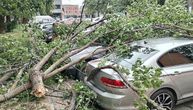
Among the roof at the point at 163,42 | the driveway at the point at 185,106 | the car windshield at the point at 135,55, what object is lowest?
the driveway at the point at 185,106

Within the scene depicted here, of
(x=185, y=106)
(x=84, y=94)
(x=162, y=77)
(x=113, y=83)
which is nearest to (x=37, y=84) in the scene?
(x=84, y=94)

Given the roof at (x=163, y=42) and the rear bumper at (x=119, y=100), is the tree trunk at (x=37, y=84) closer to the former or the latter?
the rear bumper at (x=119, y=100)

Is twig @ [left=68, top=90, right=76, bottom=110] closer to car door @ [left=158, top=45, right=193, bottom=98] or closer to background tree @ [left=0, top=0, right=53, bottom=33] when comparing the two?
car door @ [left=158, top=45, right=193, bottom=98]

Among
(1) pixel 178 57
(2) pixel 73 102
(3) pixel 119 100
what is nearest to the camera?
(2) pixel 73 102

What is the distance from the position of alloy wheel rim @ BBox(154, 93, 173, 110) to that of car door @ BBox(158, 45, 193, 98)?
0.28 meters

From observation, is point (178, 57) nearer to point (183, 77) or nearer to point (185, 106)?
point (183, 77)

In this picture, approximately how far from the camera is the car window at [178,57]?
5938 mm

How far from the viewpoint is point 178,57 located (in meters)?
6.10

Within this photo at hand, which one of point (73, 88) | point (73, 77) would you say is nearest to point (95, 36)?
point (73, 77)

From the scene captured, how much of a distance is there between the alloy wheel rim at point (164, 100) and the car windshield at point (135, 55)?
→ 79 centimetres

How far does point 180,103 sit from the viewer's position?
626 cm

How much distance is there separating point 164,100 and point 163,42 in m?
1.25

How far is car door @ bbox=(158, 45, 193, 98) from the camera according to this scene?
590 cm

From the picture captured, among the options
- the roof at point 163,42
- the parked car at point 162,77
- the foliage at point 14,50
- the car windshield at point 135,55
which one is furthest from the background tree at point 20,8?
the parked car at point 162,77
